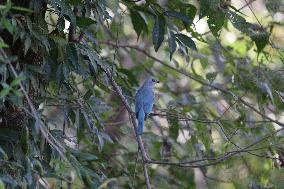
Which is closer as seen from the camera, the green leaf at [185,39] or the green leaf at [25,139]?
the green leaf at [25,139]

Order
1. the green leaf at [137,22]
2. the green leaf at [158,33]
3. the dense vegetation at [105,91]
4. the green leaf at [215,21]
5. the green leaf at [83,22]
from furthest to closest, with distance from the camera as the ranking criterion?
the green leaf at [137,22] → the green leaf at [215,21] → the green leaf at [158,33] → the green leaf at [83,22] → the dense vegetation at [105,91]

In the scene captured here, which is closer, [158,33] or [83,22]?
[83,22]

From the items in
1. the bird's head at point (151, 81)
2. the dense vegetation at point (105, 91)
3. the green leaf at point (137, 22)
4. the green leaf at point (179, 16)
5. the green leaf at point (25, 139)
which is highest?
the bird's head at point (151, 81)

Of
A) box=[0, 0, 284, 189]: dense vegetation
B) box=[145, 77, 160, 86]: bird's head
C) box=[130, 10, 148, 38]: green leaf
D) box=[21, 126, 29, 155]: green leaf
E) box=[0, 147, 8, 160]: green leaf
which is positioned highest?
box=[145, 77, 160, 86]: bird's head

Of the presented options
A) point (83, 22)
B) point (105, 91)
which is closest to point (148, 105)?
point (105, 91)

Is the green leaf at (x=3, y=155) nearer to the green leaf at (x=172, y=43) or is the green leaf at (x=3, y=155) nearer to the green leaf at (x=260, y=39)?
the green leaf at (x=172, y=43)

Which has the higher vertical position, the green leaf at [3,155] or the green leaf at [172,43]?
the green leaf at [172,43]

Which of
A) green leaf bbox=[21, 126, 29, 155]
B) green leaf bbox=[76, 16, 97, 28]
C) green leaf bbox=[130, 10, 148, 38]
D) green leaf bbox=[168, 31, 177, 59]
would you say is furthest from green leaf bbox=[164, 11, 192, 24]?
green leaf bbox=[21, 126, 29, 155]

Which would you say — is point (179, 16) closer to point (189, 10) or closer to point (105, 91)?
point (189, 10)

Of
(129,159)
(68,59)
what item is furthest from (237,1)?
(68,59)

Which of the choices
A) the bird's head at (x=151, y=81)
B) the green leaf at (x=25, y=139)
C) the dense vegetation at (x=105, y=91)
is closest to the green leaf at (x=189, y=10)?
the dense vegetation at (x=105, y=91)

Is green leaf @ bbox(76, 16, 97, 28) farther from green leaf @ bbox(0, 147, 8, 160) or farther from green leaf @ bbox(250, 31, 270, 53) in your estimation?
green leaf @ bbox(250, 31, 270, 53)

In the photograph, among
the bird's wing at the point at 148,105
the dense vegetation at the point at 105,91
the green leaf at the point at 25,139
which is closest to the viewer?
the green leaf at the point at 25,139

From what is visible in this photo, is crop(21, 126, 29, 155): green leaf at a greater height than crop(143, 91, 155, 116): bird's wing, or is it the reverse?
crop(143, 91, 155, 116): bird's wing
